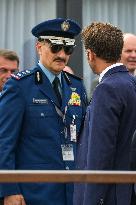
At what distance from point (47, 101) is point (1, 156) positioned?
1.42 ft

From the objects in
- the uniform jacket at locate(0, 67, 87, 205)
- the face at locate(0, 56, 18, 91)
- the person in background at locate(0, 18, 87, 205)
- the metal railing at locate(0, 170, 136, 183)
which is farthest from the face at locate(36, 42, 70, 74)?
the metal railing at locate(0, 170, 136, 183)

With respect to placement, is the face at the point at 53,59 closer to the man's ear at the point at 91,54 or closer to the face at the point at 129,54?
the man's ear at the point at 91,54

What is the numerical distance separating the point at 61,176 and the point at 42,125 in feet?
4.67

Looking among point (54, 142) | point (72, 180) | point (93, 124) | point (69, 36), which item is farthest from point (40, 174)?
point (69, 36)

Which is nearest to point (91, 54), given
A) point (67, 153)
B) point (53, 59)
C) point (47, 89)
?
point (53, 59)

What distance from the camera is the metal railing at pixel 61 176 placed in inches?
103

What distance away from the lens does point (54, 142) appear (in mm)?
4074

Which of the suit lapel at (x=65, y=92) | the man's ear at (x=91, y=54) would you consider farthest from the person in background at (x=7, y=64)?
the man's ear at (x=91, y=54)

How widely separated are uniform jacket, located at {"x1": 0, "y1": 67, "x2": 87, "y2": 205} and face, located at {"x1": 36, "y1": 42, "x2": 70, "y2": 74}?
0.12m

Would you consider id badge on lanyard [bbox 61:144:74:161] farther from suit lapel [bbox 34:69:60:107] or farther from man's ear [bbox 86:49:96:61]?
man's ear [bbox 86:49:96:61]

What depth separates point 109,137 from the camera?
12.3ft

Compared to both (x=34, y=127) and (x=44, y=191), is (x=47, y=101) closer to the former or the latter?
(x=34, y=127)

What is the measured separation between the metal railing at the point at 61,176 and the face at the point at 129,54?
284 cm

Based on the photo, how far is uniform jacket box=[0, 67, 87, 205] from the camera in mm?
3980
